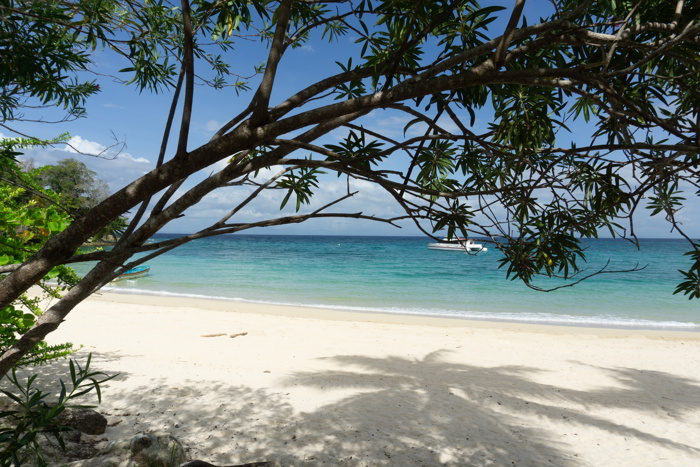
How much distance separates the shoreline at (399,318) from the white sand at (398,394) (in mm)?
1387

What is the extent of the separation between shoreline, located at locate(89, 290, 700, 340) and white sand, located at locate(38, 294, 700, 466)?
54.6 inches

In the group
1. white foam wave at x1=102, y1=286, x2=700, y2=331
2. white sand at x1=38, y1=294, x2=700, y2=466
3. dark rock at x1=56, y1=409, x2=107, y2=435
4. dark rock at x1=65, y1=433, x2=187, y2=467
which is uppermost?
dark rock at x1=65, y1=433, x2=187, y2=467

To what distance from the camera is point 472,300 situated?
19.8 m

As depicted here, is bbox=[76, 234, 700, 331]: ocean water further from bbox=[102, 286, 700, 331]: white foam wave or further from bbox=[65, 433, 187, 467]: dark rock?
bbox=[65, 433, 187, 467]: dark rock

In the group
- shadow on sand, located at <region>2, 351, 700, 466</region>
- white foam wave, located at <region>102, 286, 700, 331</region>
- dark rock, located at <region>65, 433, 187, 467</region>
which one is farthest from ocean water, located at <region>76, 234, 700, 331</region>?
dark rock, located at <region>65, 433, 187, 467</region>

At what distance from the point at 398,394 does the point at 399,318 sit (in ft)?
27.7

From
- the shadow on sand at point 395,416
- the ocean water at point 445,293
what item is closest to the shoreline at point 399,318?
the ocean water at point 445,293

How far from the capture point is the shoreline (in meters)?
12.6

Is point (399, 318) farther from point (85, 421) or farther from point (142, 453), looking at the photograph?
point (142, 453)

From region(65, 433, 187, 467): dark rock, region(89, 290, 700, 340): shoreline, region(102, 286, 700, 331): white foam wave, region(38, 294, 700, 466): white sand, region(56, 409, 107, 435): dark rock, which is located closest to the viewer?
region(65, 433, 187, 467): dark rock

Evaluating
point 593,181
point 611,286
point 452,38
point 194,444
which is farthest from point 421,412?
point 611,286

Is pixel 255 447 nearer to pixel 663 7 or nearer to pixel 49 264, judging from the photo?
pixel 49 264

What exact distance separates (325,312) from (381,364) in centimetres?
804

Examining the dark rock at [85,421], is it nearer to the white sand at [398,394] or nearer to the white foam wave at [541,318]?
the white sand at [398,394]
